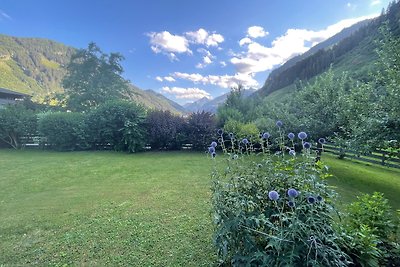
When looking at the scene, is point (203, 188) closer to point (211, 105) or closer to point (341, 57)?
point (341, 57)

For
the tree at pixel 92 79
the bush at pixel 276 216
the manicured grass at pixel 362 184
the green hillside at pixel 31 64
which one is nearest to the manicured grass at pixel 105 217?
the bush at pixel 276 216

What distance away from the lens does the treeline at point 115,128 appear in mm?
11719

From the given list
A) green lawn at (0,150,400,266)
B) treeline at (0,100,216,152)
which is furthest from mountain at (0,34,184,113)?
A: green lawn at (0,150,400,266)

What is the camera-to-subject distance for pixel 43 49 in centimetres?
15000

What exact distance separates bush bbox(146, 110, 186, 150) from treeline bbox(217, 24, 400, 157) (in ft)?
12.8

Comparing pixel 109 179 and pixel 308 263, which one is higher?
pixel 308 263

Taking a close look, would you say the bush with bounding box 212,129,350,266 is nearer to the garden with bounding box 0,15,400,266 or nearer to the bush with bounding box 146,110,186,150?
the garden with bounding box 0,15,400,266

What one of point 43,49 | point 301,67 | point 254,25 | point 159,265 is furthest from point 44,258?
point 43,49

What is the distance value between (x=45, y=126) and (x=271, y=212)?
13346 mm

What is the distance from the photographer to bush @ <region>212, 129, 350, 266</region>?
5.49 ft

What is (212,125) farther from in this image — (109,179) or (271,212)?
(271,212)

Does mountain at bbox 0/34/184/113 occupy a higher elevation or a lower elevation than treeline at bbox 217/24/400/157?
higher

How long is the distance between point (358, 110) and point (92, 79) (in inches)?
1160

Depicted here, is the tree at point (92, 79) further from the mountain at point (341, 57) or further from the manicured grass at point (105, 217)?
the mountain at point (341, 57)
